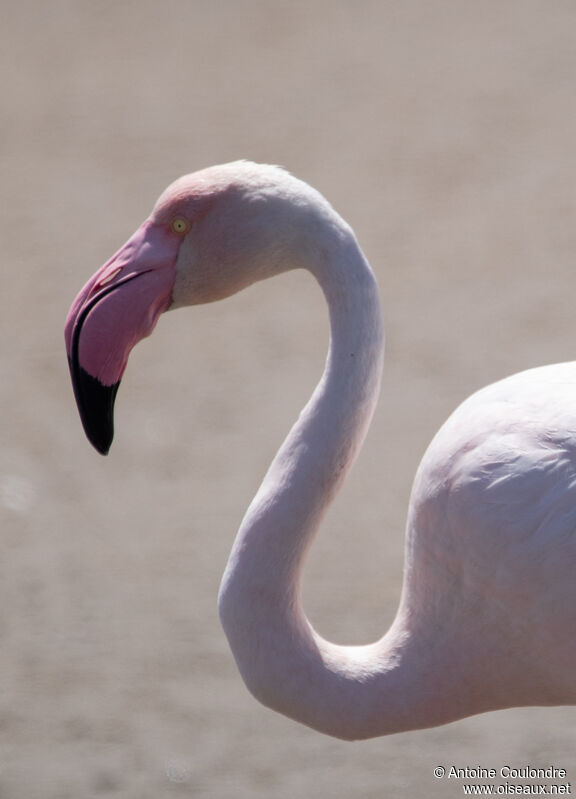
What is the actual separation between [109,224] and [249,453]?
1926mm

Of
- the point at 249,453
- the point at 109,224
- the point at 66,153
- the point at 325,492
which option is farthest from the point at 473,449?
the point at 66,153

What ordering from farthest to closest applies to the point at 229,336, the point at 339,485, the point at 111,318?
the point at 229,336 → the point at 339,485 → the point at 111,318

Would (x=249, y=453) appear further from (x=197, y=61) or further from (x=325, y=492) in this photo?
(x=197, y=61)

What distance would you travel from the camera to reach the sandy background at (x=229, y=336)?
3789 mm

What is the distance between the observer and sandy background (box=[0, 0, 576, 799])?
3.79 metres

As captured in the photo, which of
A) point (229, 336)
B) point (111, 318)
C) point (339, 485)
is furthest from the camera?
point (229, 336)

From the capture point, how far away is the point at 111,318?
8.23 feet

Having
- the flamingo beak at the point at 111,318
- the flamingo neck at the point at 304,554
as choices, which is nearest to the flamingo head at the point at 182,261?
the flamingo beak at the point at 111,318

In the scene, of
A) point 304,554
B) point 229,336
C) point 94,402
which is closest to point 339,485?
point 304,554

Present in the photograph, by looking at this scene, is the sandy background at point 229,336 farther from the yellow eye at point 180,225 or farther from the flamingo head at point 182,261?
the yellow eye at point 180,225

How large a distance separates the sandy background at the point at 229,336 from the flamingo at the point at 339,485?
40.3 inches

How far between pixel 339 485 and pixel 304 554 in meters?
0.15

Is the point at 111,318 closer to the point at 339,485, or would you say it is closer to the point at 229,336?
the point at 339,485

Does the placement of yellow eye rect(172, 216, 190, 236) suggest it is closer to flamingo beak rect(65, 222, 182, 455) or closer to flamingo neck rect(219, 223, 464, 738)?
flamingo beak rect(65, 222, 182, 455)
